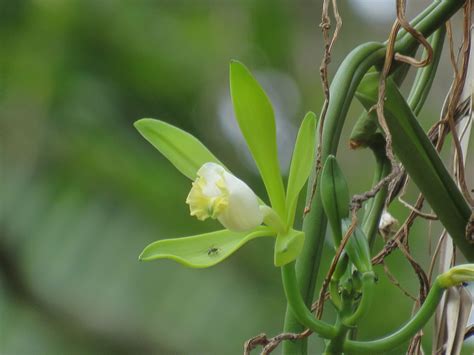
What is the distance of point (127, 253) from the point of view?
1.49m

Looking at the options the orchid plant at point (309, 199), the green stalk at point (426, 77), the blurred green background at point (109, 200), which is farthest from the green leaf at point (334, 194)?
the blurred green background at point (109, 200)

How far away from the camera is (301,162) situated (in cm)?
42

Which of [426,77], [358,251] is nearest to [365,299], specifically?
[358,251]

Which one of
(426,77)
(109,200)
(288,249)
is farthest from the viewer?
(109,200)

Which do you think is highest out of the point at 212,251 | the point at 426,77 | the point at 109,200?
the point at 426,77

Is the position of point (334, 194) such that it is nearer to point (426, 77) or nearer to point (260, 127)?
point (260, 127)

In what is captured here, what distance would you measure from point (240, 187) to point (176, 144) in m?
0.05

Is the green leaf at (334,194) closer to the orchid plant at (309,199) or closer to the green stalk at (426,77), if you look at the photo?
the orchid plant at (309,199)

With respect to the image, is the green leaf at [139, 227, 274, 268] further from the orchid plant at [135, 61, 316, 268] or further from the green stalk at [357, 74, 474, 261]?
the green stalk at [357, 74, 474, 261]

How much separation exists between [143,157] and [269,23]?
0.44 metres

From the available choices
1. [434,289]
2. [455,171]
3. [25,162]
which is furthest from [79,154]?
[434,289]

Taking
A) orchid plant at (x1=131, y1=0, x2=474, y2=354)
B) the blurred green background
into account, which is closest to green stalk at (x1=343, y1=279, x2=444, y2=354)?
orchid plant at (x1=131, y1=0, x2=474, y2=354)

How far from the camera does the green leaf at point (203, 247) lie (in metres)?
0.40

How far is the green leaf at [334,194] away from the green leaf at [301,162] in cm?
1
